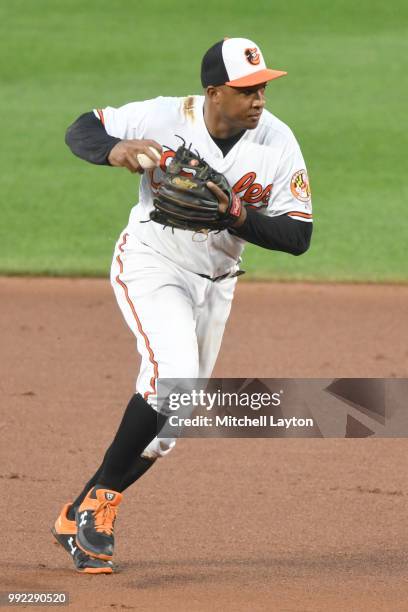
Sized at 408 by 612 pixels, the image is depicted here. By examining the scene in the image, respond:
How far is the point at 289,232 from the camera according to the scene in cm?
480

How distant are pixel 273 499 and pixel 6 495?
4.09 ft

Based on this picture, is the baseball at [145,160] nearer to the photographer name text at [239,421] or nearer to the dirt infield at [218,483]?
the photographer name text at [239,421]

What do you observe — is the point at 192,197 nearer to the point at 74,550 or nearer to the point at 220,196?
the point at 220,196

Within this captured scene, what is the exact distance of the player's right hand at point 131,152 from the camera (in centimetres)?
464

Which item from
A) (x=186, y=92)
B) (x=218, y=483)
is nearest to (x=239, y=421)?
(x=218, y=483)

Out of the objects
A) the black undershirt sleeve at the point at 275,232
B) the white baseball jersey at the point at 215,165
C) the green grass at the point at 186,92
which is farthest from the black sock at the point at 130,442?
the green grass at the point at 186,92

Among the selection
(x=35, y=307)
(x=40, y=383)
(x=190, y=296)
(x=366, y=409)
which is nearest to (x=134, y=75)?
(x=35, y=307)

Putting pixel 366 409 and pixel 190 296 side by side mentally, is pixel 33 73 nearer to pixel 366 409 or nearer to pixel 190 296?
pixel 366 409

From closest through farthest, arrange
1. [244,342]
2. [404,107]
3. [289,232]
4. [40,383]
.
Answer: [289,232], [40,383], [244,342], [404,107]

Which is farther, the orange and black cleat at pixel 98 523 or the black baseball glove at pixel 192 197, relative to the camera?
the orange and black cleat at pixel 98 523

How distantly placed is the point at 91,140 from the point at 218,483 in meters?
1.98

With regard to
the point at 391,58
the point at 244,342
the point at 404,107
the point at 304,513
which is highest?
the point at 391,58

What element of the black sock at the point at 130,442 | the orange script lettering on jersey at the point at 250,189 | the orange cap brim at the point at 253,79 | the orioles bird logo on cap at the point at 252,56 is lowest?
the black sock at the point at 130,442

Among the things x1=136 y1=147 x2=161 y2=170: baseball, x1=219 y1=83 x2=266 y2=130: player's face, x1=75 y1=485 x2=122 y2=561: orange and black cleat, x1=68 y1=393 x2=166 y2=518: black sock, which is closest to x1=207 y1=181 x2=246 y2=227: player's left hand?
x1=136 y1=147 x2=161 y2=170: baseball
